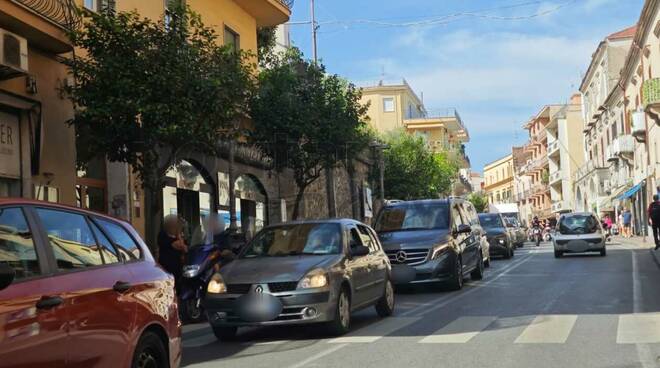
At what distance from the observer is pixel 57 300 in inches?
160

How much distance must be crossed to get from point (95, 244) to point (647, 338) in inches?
242

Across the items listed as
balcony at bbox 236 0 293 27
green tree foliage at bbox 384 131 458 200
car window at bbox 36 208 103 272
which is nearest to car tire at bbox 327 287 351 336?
car window at bbox 36 208 103 272

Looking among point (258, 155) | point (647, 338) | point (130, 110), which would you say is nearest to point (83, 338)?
Answer: point (647, 338)

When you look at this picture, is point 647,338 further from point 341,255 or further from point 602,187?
point 602,187

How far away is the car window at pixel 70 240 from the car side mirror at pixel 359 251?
5.26m

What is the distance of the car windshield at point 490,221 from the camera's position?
1075 inches

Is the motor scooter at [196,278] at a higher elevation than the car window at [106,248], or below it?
below

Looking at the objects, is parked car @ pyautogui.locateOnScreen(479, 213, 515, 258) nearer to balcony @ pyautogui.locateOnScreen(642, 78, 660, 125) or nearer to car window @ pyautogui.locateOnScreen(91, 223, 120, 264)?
balcony @ pyautogui.locateOnScreen(642, 78, 660, 125)

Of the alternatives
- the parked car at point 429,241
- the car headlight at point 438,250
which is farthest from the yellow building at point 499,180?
the car headlight at point 438,250

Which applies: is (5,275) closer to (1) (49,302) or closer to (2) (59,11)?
(1) (49,302)

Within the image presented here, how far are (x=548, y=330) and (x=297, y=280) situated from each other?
10.3 feet

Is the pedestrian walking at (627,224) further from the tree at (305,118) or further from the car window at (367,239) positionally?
the car window at (367,239)

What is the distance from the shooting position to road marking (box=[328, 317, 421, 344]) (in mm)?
8664

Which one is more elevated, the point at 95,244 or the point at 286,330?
the point at 95,244
